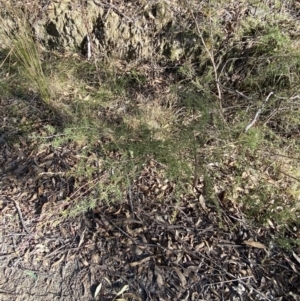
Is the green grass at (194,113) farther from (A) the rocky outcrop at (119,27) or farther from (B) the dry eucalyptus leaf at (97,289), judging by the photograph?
(B) the dry eucalyptus leaf at (97,289)

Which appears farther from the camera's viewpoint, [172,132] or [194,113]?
[194,113]

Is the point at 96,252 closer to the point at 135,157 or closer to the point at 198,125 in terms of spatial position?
the point at 135,157

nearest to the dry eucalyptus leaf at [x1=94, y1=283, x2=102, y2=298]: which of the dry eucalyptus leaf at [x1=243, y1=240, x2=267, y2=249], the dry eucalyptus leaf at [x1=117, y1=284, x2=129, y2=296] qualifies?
the dry eucalyptus leaf at [x1=117, y1=284, x2=129, y2=296]

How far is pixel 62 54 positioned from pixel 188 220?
1796 millimetres

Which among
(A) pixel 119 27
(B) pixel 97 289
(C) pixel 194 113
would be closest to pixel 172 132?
(C) pixel 194 113

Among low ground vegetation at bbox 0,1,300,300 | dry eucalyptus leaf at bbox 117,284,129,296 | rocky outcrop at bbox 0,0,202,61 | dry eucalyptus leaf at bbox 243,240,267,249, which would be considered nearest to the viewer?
dry eucalyptus leaf at bbox 117,284,129,296

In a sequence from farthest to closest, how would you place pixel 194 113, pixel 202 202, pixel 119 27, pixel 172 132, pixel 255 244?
pixel 119 27 < pixel 194 113 < pixel 172 132 < pixel 202 202 < pixel 255 244

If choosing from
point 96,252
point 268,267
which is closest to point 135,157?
point 96,252

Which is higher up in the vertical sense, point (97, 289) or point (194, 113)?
point (194, 113)

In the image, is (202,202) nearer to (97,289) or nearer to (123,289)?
(123,289)

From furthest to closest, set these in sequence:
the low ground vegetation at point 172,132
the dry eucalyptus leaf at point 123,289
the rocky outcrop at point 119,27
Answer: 1. the rocky outcrop at point 119,27
2. the low ground vegetation at point 172,132
3. the dry eucalyptus leaf at point 123,289

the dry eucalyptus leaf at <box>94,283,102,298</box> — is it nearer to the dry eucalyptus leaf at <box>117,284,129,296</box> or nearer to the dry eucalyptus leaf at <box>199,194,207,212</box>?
the dry eucalyptus leaf at <box>117,284,129,296</box>

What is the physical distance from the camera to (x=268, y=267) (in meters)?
1.97

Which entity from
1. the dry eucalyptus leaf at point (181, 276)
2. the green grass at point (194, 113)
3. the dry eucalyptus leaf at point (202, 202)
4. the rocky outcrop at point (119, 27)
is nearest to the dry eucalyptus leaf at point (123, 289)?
the dry eucalyptus leaf at point (181, 276)
